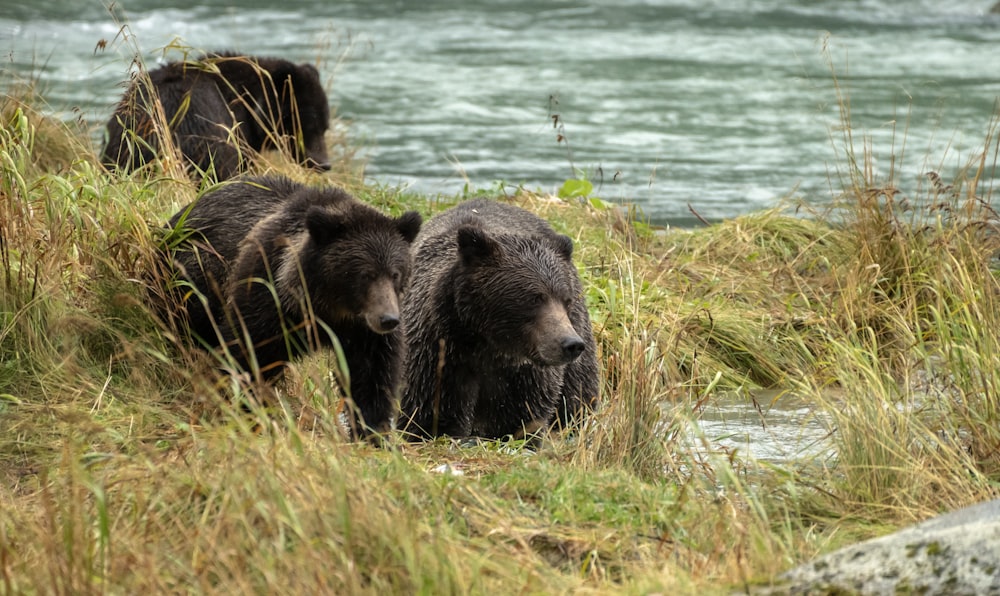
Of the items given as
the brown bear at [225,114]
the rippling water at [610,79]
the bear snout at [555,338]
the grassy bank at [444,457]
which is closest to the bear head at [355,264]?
the grassy bank at [444,457]

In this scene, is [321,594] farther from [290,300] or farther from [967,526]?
[290,300]

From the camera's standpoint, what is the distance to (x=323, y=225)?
18.5 ft

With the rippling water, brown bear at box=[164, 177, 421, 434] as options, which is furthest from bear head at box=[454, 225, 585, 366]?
the rippling water

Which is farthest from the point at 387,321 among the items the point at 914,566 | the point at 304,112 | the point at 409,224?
the point at 304,112

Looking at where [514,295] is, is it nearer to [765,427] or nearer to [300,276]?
[300,276]

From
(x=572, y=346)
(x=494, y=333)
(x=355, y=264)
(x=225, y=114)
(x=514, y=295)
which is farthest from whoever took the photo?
(x=225, y=114)

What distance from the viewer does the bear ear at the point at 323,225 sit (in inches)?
221

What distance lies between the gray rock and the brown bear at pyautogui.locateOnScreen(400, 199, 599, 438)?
2.30 m

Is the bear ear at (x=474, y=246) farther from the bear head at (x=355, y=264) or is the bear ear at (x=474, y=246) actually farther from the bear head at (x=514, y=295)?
the bear head at (x=355, y=264)

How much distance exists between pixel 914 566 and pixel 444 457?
7.95 feet

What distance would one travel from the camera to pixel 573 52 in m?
22.6

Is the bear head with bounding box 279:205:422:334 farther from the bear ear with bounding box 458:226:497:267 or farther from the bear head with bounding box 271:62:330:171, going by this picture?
the bear head with bounding box 271:62:330:171

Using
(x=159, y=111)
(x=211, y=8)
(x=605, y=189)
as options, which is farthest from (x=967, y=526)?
(x=211, y=8)

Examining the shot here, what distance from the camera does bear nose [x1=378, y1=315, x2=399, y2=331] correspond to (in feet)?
18.1
